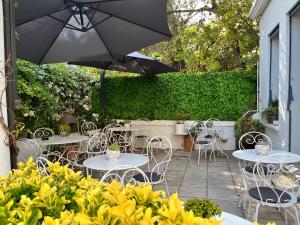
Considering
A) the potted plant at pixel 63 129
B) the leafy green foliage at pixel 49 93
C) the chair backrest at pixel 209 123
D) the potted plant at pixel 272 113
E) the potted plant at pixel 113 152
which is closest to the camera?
the potted plant at pixel 113 152

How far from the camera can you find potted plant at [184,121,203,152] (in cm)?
741

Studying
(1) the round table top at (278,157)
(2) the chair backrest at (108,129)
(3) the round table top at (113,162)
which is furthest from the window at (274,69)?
(3) the round table top at (113,162)

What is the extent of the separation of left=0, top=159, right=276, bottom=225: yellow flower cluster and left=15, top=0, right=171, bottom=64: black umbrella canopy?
2281 millimetres

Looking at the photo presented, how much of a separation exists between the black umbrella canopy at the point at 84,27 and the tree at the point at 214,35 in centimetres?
587

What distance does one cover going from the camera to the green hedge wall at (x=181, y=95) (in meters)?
7.71

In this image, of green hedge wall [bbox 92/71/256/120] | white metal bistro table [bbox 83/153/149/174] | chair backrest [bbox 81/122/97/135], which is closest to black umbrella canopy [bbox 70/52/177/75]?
green hedge wall [bbox 92/71/256/120]

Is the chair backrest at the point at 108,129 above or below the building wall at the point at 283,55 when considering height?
below

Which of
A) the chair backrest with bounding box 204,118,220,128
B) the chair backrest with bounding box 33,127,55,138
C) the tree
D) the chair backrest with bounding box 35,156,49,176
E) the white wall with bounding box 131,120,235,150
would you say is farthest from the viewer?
the tree

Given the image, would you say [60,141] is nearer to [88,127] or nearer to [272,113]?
[88,127]

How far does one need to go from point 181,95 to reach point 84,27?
4488 mm

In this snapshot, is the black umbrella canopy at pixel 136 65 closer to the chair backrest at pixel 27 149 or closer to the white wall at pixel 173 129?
the white wall at pixel 173 129

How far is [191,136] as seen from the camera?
7430 millimetres

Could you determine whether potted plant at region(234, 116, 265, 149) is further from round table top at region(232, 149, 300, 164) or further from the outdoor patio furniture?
round table top at region(232, 149, 300, 164)

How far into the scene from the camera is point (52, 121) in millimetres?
6098
